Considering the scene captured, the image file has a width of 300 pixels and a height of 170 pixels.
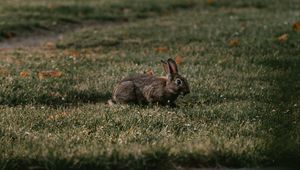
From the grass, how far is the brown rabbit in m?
0.26

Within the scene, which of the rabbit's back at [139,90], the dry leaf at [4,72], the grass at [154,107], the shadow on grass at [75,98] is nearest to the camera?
the grass at [154,107]

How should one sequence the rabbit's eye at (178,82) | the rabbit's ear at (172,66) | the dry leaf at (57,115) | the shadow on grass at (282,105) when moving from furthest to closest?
the rabbit's ear at (172,66)
the rabbit's eye at (178,82)
the dry leaf at (57,115)
the shadow on grass at (282,105)

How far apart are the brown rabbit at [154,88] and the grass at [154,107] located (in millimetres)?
264

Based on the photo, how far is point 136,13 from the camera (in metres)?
25.6

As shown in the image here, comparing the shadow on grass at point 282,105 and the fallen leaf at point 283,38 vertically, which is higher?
the shadow on grass at point 282,105

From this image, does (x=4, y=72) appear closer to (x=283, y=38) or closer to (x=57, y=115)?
(x=57, y=115)

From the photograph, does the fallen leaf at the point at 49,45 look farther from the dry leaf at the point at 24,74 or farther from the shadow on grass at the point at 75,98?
the shadow on grass at the point at 75,98

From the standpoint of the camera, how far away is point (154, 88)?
10.1 meters

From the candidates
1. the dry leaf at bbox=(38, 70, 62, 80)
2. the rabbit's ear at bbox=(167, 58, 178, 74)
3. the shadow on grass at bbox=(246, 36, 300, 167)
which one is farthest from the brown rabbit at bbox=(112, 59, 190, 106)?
the dry leaf at bbox=(38, 70, 62, 80)

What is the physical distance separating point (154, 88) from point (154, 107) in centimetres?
38

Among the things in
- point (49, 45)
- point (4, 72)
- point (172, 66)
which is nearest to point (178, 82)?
point (172, 66)

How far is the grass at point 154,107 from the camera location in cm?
712

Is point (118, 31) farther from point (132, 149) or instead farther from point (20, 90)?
point (132, 149)

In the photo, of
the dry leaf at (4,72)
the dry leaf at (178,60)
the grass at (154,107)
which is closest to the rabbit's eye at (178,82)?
the grass at (154,107)
